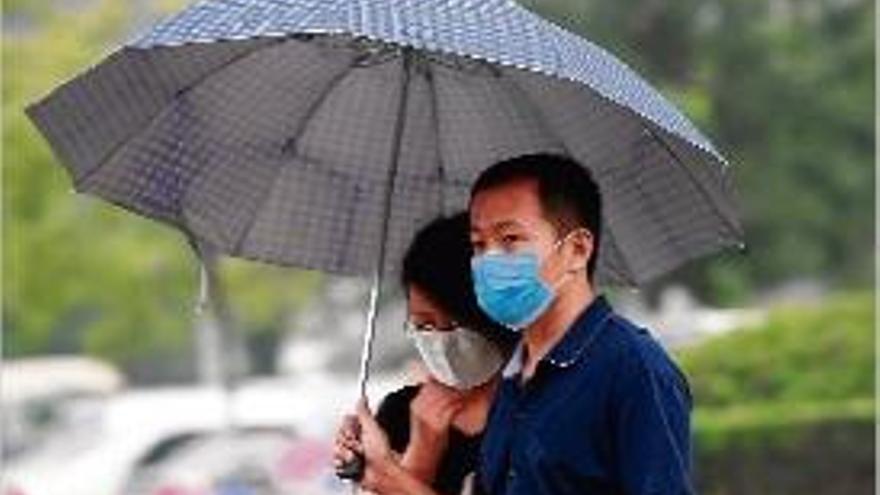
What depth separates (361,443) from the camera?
3939 mm

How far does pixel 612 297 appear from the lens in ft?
22.5

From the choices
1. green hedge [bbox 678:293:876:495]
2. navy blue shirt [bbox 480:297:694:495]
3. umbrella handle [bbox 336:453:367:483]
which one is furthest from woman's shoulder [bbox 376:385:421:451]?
green hedge [bbox 678:293:876:495]

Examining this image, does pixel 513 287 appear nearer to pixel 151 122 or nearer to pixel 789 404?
pixel 151 122

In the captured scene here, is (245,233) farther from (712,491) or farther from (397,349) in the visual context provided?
(397,349)

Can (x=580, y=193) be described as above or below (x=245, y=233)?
above

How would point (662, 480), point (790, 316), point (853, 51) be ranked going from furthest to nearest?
point (853, 51)
point (790, 316)
point (662, 480)

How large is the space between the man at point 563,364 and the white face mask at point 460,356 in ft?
0.93

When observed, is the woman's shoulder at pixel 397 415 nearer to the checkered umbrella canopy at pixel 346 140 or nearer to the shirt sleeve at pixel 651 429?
the checkered umbrella canopy at pixel 346 140

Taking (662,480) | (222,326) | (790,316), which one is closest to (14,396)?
(222,326)

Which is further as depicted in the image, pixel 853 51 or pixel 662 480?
pixel 853 51

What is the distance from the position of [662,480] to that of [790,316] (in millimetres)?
11357

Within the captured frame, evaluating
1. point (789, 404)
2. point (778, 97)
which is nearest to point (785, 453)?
point (789, 404)

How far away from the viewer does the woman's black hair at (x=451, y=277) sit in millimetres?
3928

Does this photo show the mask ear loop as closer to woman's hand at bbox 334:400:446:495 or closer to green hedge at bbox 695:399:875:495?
woman's hand at bbox 334:400:446:495
